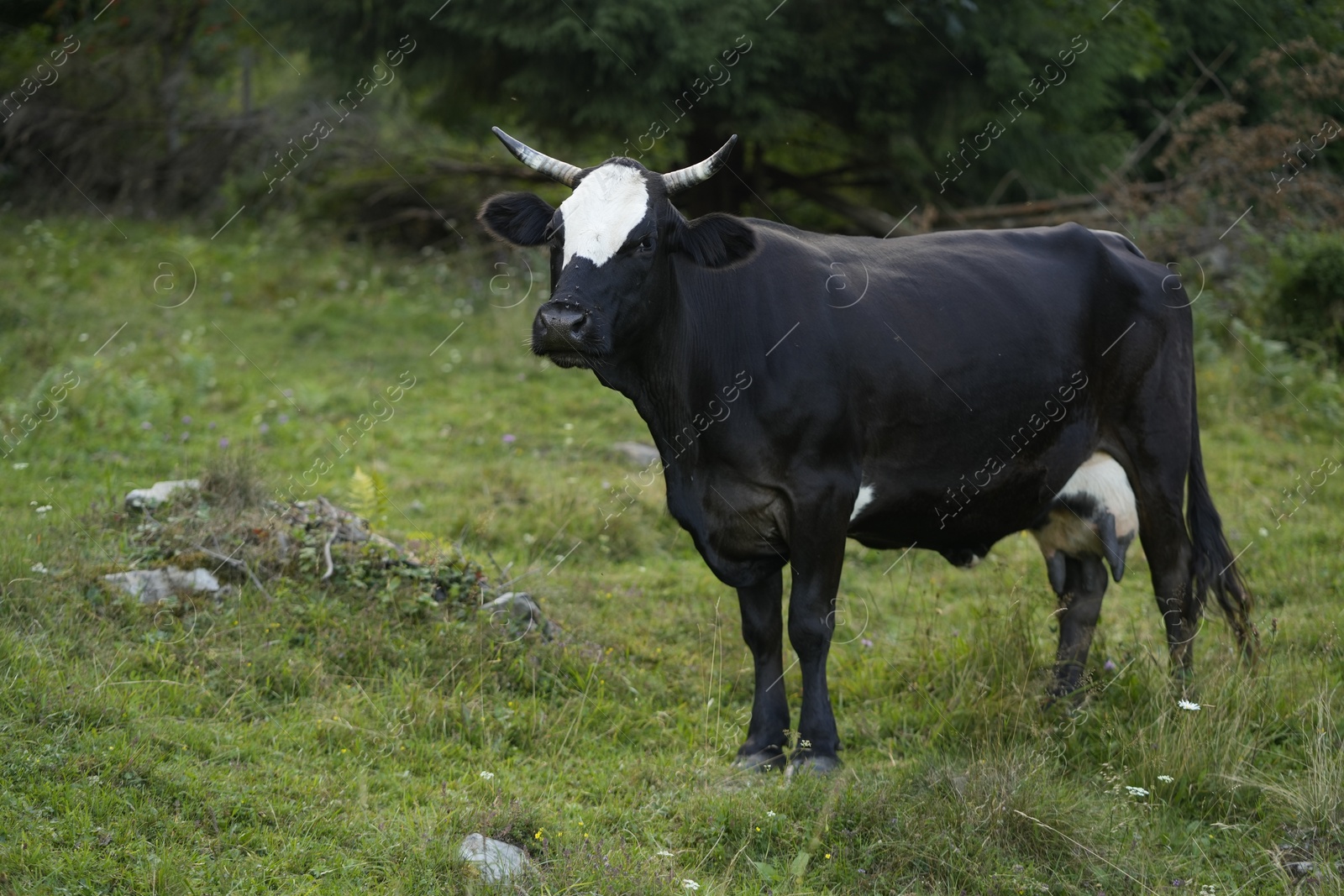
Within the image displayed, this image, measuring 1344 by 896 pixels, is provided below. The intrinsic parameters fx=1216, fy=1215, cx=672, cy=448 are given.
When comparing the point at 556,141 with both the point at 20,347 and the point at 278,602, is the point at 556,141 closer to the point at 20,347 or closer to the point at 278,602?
the point at 20,347

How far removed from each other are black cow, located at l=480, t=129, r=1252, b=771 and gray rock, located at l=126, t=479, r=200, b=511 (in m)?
2.21

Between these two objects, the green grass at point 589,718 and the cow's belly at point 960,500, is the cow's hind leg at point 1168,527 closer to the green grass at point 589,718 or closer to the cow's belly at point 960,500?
the green grass at point 589,718

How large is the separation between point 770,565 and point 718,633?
721mm

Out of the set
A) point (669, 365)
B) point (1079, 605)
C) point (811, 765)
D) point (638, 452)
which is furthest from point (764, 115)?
point (811, 765)

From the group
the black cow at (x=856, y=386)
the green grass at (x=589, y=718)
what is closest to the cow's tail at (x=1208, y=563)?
the black cow at (x=856, y=386)

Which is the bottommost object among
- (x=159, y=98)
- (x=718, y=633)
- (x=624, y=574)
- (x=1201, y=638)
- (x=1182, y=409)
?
(x=159, y=98)

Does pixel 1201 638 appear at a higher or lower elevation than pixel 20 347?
higher

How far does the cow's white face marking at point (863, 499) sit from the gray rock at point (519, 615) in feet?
4.93

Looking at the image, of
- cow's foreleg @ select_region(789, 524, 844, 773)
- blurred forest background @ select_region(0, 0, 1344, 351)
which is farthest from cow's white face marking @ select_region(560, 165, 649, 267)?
blurred forest background @ select_region(0, 0, 1344, 351)

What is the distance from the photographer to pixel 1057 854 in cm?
399

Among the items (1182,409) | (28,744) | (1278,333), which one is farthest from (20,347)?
(1278,333)

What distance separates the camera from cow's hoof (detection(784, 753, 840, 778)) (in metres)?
4.61

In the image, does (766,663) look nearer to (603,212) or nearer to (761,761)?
(761,761)

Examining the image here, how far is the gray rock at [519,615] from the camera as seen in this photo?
17.5 feet
